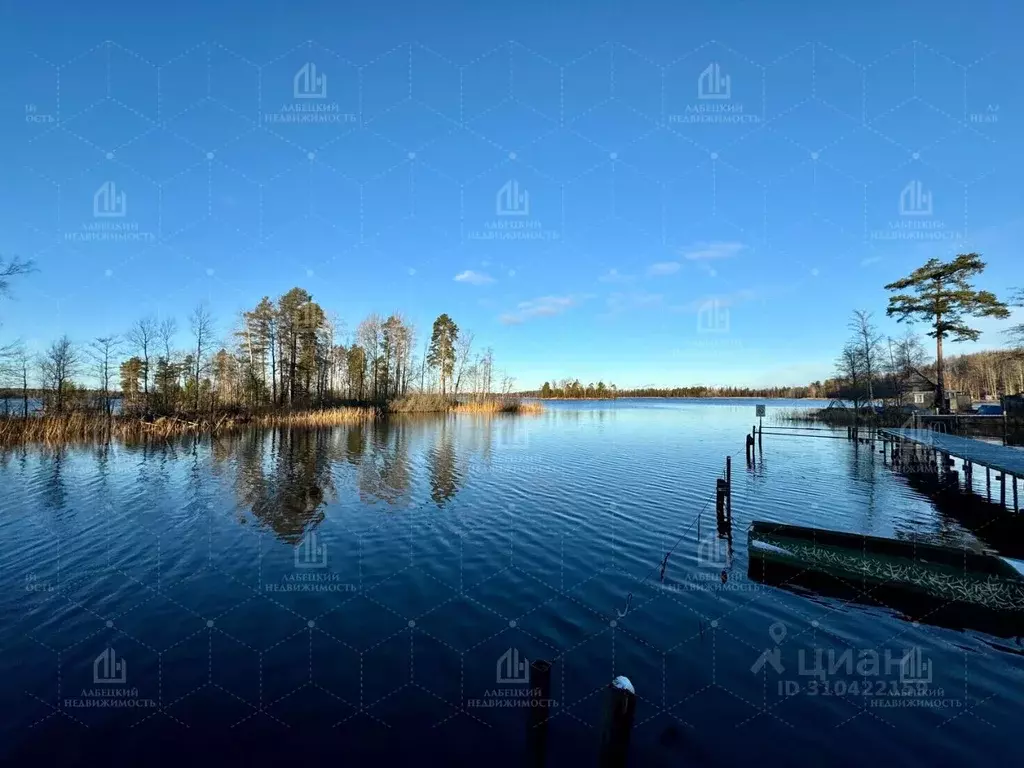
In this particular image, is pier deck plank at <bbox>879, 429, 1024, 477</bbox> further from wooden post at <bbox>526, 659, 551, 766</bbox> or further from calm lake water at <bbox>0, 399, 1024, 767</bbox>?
wooden post at <bbox>526, 659, 551, 766</bbox>

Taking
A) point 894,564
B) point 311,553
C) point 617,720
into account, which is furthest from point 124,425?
point 894,564

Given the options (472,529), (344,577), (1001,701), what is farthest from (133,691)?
(1001,701)

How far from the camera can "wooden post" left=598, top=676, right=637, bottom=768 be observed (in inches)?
148

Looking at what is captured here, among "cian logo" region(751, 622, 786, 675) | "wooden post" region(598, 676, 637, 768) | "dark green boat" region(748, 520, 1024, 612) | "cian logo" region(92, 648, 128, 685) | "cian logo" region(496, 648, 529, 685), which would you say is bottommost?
"cian logo" region(751, 622, 786, 675)

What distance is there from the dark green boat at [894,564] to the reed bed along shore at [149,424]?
3710 cm

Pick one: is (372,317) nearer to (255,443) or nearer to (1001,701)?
(255,443)

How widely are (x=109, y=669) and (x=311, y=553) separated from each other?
15.1ft

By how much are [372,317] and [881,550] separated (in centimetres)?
6805

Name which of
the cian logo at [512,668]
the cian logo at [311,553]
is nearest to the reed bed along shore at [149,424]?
the cian logo at [311,553]

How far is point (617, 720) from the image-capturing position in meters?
3.79

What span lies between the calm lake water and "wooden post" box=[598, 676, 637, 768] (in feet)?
4.72

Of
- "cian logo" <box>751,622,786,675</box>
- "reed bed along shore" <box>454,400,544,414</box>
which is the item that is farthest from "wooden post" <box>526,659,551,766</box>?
"reed bed along shore" <box>454,400,544,414</box>

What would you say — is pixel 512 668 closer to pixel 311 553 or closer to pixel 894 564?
pixel 311 553

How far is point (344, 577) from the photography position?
970cm
